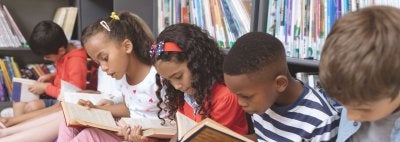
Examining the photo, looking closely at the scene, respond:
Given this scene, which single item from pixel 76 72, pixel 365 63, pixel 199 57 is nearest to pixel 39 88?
pixel 76 72

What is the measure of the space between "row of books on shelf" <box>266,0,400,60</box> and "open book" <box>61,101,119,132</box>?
0.57 meters

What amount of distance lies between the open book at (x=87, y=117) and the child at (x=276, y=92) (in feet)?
1.72

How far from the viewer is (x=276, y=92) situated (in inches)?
33.5

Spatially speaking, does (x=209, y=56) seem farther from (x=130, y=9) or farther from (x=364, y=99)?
(x=130, y=9)

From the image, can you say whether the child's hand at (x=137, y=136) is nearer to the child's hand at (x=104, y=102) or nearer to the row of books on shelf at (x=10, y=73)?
the child's hand at (x=104, y=102)

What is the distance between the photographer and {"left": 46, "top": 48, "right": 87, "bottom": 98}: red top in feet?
5.95

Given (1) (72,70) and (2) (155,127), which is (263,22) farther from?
(1) (72,70)

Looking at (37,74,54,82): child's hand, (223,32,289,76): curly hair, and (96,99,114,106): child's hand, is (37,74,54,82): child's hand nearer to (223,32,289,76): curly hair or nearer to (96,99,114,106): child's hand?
(96,99,114,106): child's hand

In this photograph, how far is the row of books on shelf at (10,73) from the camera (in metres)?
2.32

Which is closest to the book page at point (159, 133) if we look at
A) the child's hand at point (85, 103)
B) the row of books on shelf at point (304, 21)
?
the child's hand at point (85, 103)

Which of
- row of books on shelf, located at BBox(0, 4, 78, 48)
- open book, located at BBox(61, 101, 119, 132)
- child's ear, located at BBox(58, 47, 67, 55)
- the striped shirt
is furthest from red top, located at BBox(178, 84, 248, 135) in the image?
row of books on shelf, located at BBox(0, 4, 78, 48)

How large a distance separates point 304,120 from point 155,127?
20.7 inches

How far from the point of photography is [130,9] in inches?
72.7

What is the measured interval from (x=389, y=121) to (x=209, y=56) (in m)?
0.51
